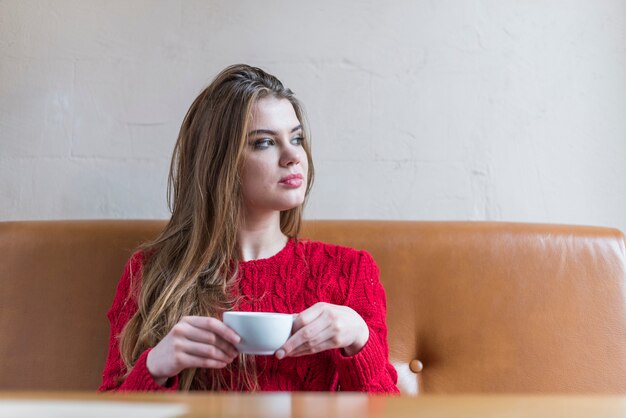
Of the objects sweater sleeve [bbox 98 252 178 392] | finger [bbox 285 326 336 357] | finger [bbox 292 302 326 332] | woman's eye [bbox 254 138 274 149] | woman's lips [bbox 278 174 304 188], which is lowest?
sweater sleeve [bbox 98 252 178 392]

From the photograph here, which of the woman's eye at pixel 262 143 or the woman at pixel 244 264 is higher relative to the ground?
the woman's eye at pixel 262 143

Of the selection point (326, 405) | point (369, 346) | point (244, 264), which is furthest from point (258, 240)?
point (326, 405)

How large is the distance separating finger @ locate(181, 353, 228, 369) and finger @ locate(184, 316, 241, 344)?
0.18 ft

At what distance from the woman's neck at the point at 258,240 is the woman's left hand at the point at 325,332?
31 cm

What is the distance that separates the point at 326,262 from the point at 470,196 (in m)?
0.45

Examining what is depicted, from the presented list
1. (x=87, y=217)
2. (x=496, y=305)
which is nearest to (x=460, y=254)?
(x=496, y=305)

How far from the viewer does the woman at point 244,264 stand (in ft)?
4.27

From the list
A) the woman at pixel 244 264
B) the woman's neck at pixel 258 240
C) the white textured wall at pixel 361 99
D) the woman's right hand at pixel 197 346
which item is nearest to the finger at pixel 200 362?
the woman's right hand at pixel 197 346

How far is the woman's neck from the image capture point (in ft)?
4.89

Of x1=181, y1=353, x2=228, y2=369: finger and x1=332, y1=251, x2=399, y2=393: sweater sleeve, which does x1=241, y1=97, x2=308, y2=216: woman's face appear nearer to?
x1=332, y1=251, x2=399, y2=393: sweater sleeve

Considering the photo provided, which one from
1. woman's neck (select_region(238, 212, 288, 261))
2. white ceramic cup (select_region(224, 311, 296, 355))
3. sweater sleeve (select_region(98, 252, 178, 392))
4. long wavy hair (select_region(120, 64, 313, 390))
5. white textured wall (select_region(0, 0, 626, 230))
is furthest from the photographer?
white textured wall (select_region(0, 0, 626, 230))

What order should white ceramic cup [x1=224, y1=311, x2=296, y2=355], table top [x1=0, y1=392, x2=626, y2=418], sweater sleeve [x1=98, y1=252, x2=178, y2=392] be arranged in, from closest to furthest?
table top [x1=0, y1=392, x2=626, y2=418], white ceramic cup [x1=224, y1=311, x2=296, y2=355], sweater sleeve [x1=98, y1=252, x2=178, y2=392]

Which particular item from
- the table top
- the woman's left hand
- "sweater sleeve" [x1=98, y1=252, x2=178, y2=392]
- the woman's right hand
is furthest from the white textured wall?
the table top

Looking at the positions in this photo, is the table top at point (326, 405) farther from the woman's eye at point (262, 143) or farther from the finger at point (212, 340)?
the woman's eye at point (262, 143)
